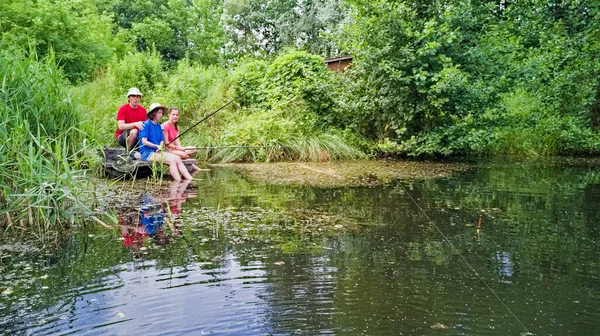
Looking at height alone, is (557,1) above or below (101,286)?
above

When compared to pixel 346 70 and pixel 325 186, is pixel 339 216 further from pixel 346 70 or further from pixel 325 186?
pixel 346 70

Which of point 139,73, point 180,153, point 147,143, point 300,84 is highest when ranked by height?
point 139,73

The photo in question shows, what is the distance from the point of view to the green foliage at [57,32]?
13.5 m

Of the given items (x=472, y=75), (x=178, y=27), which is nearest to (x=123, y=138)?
(x=472, y=75)

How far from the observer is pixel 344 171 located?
386 inches

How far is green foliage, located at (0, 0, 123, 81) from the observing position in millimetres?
13523

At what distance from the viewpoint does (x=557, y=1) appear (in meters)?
12.4

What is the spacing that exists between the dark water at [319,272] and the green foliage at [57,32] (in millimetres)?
9436

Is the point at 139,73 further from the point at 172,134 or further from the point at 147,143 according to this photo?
the point at 147,143

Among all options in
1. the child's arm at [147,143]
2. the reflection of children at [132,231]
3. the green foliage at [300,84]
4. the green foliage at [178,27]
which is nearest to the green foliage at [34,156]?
the reflection of children at [132,231]

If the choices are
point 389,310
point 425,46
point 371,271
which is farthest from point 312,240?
point 425,46

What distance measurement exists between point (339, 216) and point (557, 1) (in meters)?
9.89

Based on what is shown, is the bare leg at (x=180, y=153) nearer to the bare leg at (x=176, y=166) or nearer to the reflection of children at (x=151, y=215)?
the bare leg at (x=176, y=166)

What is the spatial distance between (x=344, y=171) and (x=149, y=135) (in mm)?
3713
